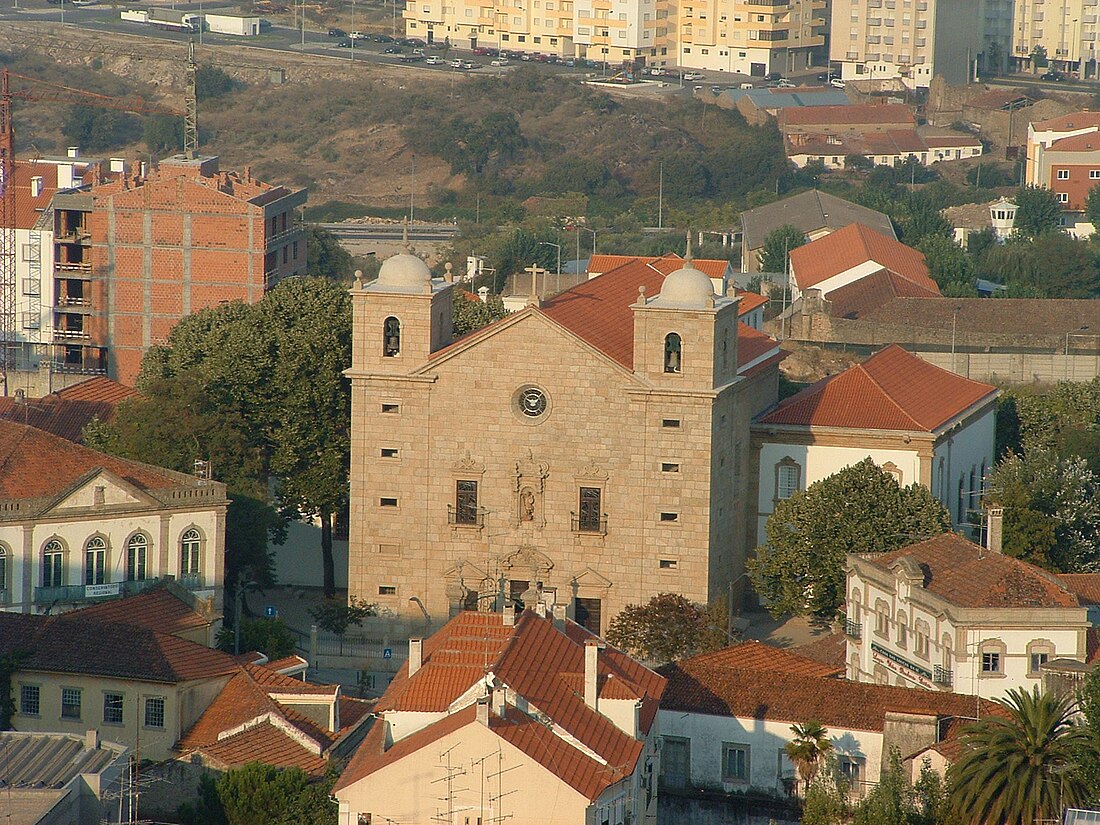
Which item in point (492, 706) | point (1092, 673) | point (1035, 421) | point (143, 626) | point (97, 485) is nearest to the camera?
point (492, 706)

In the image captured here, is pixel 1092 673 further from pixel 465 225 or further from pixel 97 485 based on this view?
pixel 465 225

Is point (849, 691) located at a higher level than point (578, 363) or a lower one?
lower

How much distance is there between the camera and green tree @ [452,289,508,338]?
93.8 m

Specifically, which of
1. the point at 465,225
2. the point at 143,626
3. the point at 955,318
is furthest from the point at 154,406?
the point at 465,225

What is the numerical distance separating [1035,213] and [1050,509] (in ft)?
323

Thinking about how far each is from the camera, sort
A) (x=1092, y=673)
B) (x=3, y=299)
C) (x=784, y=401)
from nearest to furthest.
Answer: (x=1092, y=673) < (x=784, y=401) < (x=3, y=299)

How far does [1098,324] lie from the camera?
422 ft

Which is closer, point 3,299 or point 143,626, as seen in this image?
point 143,626

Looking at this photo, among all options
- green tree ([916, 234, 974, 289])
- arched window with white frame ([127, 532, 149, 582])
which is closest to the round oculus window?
arched window with white frame ([127, 532, 149, 582])

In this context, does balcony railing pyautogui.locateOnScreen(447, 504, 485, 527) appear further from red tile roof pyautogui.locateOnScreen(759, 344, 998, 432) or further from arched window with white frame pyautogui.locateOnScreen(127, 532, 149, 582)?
red tile roof pyautogui.locateOnScreen(759, 344, 998, 432)

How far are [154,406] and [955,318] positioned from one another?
5449 centimetres

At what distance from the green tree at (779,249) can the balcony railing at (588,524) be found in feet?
245

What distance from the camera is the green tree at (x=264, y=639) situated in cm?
7388

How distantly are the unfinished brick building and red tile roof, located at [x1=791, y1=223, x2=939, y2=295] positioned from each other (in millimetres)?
29769
